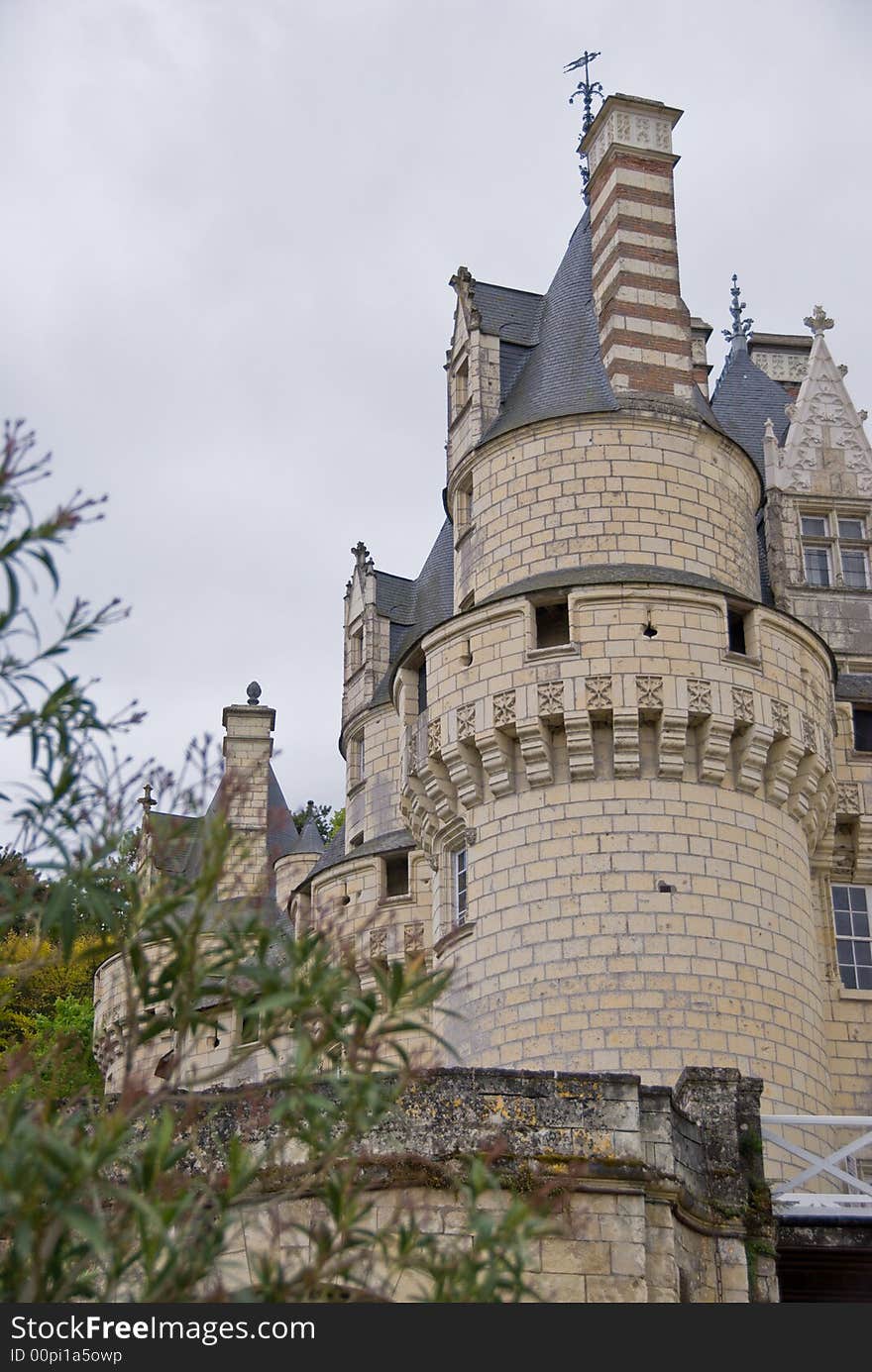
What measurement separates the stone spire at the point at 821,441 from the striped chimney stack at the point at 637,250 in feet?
11.8

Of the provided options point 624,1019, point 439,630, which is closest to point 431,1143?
point 624,1019

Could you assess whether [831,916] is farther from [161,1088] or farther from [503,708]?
[161,1088]

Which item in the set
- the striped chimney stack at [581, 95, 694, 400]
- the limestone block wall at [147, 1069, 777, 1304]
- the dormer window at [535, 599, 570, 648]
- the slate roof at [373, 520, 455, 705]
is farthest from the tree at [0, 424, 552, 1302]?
the slate roof at [373, 520, 455, 705]

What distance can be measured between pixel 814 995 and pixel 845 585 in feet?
22.8

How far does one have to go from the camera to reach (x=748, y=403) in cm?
2723

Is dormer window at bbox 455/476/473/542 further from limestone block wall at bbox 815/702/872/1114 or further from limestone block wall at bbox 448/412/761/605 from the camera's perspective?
limestone block wall at bbox 815/702/872/1114

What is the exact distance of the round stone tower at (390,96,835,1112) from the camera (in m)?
17.3

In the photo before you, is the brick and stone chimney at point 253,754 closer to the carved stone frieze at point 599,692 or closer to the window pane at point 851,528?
the window pane at point 851,528

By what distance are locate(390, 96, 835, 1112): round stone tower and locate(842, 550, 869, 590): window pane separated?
319 centimetres

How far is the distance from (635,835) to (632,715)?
3.95ft

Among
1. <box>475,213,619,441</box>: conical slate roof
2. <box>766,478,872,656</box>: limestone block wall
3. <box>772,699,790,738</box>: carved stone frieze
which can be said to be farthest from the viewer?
<box>766,478,872,656</box>: limestone block wall

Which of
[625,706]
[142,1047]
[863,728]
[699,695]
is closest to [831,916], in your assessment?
[863,728]

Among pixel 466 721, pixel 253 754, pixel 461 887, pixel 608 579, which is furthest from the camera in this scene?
pixel 253 754

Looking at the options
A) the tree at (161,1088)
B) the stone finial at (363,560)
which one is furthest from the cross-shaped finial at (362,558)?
the tree at (161,1088)
